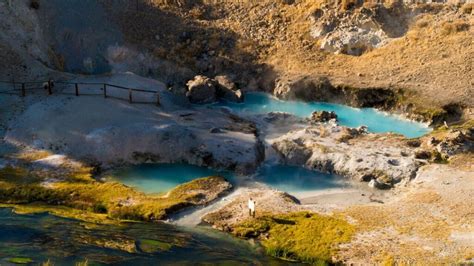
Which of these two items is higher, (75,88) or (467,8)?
(467,8)

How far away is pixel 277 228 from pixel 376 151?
14.1 metres

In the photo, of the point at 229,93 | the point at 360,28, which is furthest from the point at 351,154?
the point at 360,28

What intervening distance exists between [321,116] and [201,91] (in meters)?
11.5

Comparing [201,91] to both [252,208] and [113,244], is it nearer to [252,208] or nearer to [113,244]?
[252,208]

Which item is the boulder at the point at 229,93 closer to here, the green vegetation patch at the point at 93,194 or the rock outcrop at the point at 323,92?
the rock outcrop at the point at 323,92

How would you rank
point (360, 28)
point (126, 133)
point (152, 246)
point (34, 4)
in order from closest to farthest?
1. point (152, 246)
2. point (126, 133)
3. point (34, 4)
4. point (360, 28)

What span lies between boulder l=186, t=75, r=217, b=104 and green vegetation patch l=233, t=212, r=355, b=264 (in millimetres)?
23353

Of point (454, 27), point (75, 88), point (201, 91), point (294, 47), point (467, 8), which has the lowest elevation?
point (201, 91)

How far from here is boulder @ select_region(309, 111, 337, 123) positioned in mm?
52656

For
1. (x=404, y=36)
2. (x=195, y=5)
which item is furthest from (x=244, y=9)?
(x=404, y=36)

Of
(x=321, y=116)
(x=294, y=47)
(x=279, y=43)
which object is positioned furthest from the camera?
(x=279, y=43)

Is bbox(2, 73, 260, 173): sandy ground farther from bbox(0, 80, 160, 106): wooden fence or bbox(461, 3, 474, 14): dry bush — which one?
bbox(461, 3, 474, 14): dry bush

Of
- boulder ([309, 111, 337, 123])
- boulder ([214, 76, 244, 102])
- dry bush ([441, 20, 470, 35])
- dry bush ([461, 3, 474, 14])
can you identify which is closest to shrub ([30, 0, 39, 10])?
boulder ([214, 76, 244, 102])

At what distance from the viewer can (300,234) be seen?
1294 inches
